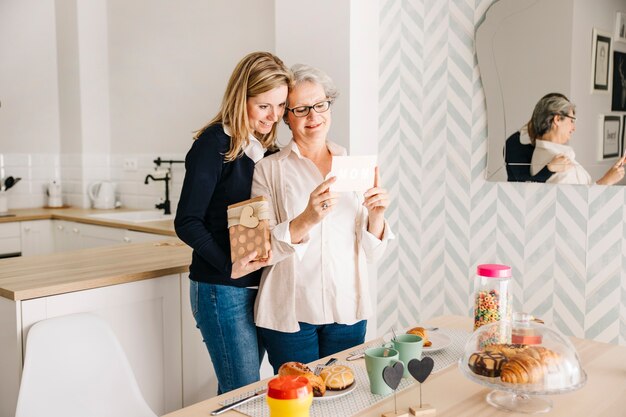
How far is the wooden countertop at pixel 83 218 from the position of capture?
3.60 meters

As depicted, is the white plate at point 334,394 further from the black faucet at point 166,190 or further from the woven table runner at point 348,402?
the black faucet at point 166,190

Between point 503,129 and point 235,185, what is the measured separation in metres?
1.29

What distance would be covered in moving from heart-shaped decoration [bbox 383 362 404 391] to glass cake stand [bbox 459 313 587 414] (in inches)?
6.4

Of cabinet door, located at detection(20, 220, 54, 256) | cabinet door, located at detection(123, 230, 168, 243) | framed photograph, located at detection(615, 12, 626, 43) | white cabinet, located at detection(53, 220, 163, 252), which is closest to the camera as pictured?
framed photograph, located at detection(615, 12, 626, 43)

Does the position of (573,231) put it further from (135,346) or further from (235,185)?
(135,346)

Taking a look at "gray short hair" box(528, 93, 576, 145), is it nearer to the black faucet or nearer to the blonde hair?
the blonde hair

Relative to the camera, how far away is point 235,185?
1.94 metres

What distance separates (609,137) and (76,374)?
197 centimetres

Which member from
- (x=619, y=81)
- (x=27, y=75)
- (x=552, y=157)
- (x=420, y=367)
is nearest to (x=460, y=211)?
(x=552, y=157)

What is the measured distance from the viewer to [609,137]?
7.79ft

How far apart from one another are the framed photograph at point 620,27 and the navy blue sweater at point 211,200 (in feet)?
4.70

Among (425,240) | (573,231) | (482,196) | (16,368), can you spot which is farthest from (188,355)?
(573,231)

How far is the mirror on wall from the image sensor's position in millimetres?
2396

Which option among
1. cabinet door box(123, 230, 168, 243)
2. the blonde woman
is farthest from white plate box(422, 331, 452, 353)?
cabinet door box(123, 230, 168, 243)
